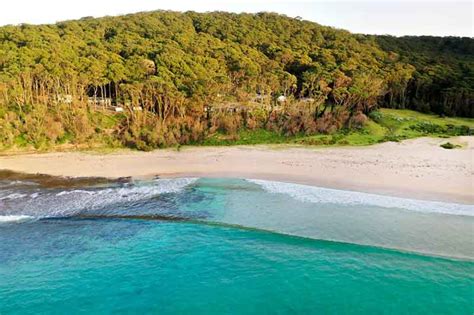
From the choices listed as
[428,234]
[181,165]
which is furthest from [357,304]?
[181,165]

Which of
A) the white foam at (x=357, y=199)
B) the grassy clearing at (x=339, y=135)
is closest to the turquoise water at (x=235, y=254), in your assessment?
the white foam at (x=357, y=199)

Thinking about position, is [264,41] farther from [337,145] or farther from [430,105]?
[337,145]

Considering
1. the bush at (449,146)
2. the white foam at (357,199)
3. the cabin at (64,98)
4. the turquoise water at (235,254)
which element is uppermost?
the cabin at (64,98)

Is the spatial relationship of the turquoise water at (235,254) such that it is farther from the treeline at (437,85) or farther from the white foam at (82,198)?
the treeline at (437,85)

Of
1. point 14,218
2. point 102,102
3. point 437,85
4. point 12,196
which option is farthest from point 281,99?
point 14,218

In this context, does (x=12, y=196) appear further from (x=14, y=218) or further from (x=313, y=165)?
(x=313, y=165)
